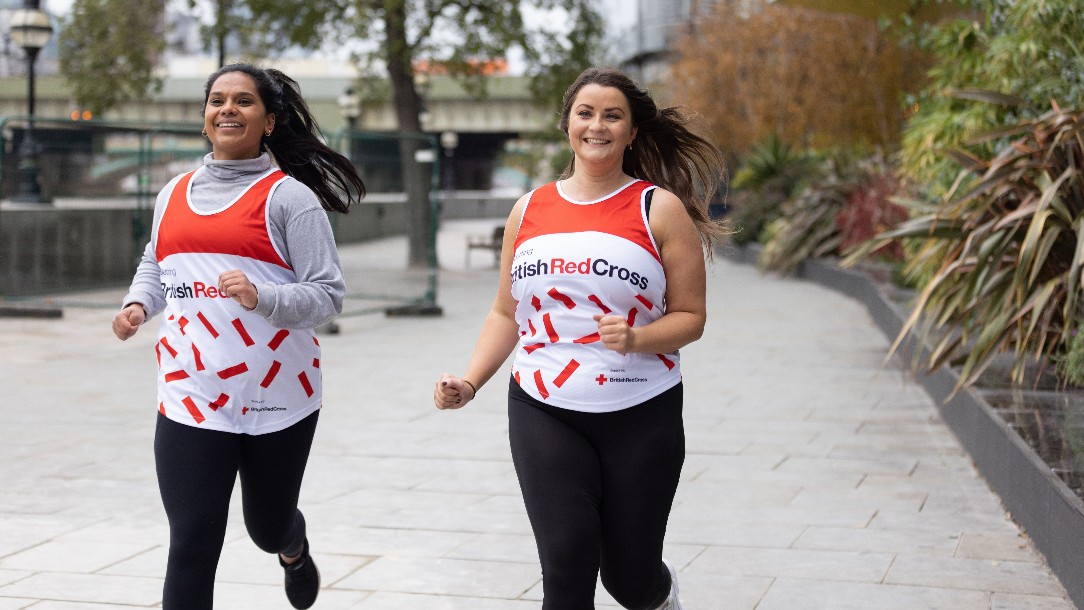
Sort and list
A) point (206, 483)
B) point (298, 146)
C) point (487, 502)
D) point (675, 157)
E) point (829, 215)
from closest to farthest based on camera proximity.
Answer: point (206, 483), point (675, 157), point (298, 146), point (487, 502), point (829, 215)

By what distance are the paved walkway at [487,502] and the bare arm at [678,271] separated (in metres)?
1.51

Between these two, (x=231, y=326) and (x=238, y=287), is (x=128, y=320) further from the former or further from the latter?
(x=238, y=287)

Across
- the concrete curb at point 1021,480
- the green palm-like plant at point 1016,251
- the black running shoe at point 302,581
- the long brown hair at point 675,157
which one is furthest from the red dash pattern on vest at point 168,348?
the green palm-like plant at point 1016,251

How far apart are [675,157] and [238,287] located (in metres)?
1.27

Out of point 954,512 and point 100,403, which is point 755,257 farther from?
point 954,512

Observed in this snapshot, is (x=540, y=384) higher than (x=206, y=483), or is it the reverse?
(x=540, y=384)

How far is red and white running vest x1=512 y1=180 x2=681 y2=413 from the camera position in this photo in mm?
3658

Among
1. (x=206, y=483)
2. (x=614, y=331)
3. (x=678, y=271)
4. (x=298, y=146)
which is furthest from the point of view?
(x=298, y=146)

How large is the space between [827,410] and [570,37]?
15062mm

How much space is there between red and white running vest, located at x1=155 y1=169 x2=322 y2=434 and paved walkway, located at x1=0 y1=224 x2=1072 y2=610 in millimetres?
1218

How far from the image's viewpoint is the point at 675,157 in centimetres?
416

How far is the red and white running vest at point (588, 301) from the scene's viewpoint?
3.66 m

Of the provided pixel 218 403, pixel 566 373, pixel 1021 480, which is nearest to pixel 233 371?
pixel 218 403

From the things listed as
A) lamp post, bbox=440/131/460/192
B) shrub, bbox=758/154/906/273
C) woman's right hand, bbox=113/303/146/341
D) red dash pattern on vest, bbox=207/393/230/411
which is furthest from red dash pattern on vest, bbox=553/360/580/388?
lamp post, bbox=440/131/460/192
